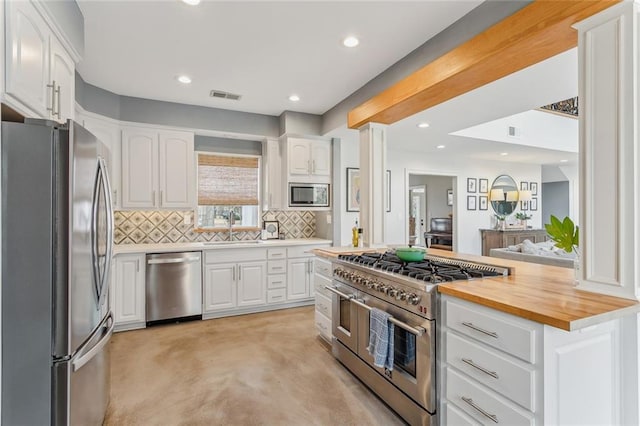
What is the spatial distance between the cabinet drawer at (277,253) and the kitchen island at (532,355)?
2.83m

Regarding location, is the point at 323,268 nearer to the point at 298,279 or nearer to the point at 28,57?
the point at 298,279

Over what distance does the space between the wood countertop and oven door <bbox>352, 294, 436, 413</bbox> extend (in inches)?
11.4

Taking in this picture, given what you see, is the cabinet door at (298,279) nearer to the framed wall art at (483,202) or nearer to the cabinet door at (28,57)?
the cabinet door at (28,57)

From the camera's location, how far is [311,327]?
148 inches

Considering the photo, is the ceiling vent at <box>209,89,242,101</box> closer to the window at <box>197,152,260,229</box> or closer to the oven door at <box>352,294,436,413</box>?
the window at <box>197,152,260,229</box>

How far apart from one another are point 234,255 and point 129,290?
122 centimetres

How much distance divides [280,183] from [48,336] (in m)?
3.43

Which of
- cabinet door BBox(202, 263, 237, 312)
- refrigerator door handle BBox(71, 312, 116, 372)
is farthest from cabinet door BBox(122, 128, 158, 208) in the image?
refrigerator door handle BBox(71, 312, 116, 372)

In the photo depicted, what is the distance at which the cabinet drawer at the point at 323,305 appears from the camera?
3.13 metres

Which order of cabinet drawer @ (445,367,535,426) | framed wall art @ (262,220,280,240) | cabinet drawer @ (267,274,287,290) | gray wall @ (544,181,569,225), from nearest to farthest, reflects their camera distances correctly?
cabinet drawer @ (445,367,535,426), cabinet drawer @ (267,274,287,290), framed wall art @ (262,220,280,240), gray wall @ (544,181,569,225)

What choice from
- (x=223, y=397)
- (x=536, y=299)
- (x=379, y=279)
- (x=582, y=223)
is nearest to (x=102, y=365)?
(x=223, y=397)

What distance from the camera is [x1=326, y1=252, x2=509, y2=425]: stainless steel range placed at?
1.85 meters

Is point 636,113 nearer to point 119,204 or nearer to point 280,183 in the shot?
point 280,183

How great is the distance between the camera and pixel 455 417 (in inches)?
67.7
